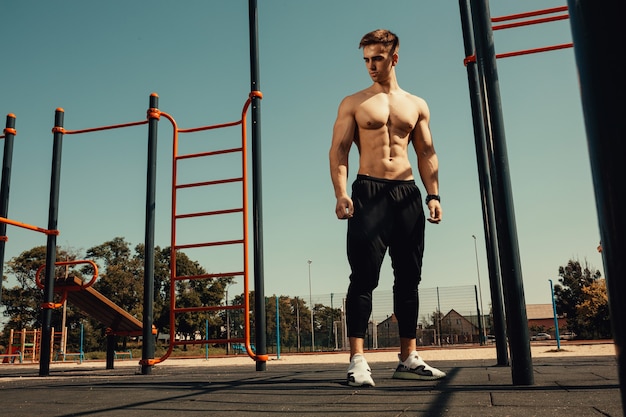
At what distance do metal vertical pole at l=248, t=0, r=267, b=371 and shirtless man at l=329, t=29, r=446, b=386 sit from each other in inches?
81.4

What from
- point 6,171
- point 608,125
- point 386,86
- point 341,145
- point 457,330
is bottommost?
A: point 457,330

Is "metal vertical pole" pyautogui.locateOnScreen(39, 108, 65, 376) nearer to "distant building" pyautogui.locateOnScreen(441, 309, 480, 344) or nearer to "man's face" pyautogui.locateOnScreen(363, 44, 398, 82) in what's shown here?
"man's face" pyautogui.locateOnScreen(363, 44, 398, 82)

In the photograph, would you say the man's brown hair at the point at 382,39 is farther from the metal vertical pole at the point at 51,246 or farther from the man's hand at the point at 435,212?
the metal vertical pole at the point at 51,246

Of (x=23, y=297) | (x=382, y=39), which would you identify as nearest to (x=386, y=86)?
(x=382, y=39)

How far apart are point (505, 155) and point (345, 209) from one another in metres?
0.81

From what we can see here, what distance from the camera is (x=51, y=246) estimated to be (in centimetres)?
557

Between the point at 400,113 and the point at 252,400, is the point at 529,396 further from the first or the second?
the point at 400,113

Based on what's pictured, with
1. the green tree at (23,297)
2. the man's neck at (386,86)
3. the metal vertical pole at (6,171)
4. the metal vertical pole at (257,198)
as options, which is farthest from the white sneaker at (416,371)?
the green tree at (23,297)

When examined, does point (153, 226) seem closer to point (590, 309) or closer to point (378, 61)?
Result: point (378, 61)

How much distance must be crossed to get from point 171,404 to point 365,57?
2052mm

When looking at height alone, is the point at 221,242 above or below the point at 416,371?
above

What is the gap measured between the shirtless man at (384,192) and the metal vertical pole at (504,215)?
0.51 m

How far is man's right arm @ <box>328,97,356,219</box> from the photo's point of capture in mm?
2838

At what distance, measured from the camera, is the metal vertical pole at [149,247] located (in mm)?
5114
